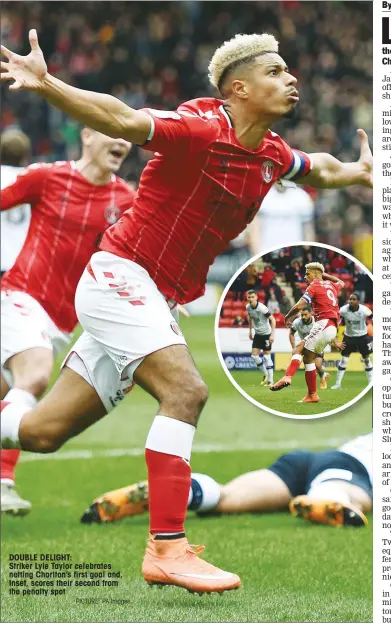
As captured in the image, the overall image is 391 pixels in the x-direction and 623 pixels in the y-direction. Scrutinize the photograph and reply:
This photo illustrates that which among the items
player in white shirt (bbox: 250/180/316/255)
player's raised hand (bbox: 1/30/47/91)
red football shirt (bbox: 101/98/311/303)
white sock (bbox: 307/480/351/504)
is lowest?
white sock (bbox: 307/480/351/504)

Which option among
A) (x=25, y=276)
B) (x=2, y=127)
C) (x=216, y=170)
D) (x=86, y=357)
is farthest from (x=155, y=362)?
(x=2, y=127)

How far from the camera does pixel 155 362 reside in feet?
14.9

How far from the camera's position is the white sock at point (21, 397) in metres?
6.00

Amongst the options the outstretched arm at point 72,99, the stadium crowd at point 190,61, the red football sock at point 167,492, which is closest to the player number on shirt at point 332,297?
the red football sock at point 167,492

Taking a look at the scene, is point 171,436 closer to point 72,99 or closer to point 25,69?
point 72,99

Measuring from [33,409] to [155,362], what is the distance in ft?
3.05

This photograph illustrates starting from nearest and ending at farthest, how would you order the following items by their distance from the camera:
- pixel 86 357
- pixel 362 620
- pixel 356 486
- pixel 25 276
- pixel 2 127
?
pixel 362 620, pixel 86 357, pixel 356 486, pixel 25 276, pixel 2 127

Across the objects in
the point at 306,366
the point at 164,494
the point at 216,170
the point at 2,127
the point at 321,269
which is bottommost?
the point at 164,494

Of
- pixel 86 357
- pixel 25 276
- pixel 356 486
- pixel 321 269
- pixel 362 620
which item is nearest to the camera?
pixel 362 620

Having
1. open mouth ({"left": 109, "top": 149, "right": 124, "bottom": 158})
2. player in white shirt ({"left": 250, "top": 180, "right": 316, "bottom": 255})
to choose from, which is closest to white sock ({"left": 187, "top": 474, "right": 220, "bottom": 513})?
open mouth ({"left": 109, "top": 149, "right": 124, "bottom": 158})

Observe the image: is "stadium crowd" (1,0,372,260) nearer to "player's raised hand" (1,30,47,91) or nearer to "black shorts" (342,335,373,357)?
"black shorts" (342,335,373,357)

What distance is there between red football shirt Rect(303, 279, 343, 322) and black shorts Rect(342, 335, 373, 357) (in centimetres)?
10

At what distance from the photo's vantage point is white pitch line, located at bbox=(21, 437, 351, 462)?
8461mm

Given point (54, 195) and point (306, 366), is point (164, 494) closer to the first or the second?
point (306, 366)
